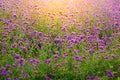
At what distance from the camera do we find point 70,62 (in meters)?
4.05

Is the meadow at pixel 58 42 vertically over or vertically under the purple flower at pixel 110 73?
over

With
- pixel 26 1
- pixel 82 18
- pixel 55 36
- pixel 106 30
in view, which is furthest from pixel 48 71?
pixel 26 1

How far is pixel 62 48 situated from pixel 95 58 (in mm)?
590

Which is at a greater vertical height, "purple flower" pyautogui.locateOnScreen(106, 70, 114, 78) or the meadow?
the meadow

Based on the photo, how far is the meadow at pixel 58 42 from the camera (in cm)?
382

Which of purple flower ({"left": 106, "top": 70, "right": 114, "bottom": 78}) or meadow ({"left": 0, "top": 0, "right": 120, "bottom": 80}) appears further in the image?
meadow ({"left": 0, "top": 0, "right": 120, "bottom": 80})

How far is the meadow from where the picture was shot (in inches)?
150

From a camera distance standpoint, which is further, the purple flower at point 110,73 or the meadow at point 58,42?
the meadow at point 58,42

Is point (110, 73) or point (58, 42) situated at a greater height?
point (58, 42)

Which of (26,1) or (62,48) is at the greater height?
(26,1)

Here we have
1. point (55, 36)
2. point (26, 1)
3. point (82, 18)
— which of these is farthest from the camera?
point (26, 1)

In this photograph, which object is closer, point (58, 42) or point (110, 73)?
point (110, 73)

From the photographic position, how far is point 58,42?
15.4 feet

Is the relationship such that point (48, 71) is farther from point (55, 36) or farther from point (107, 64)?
point (55, 36)
